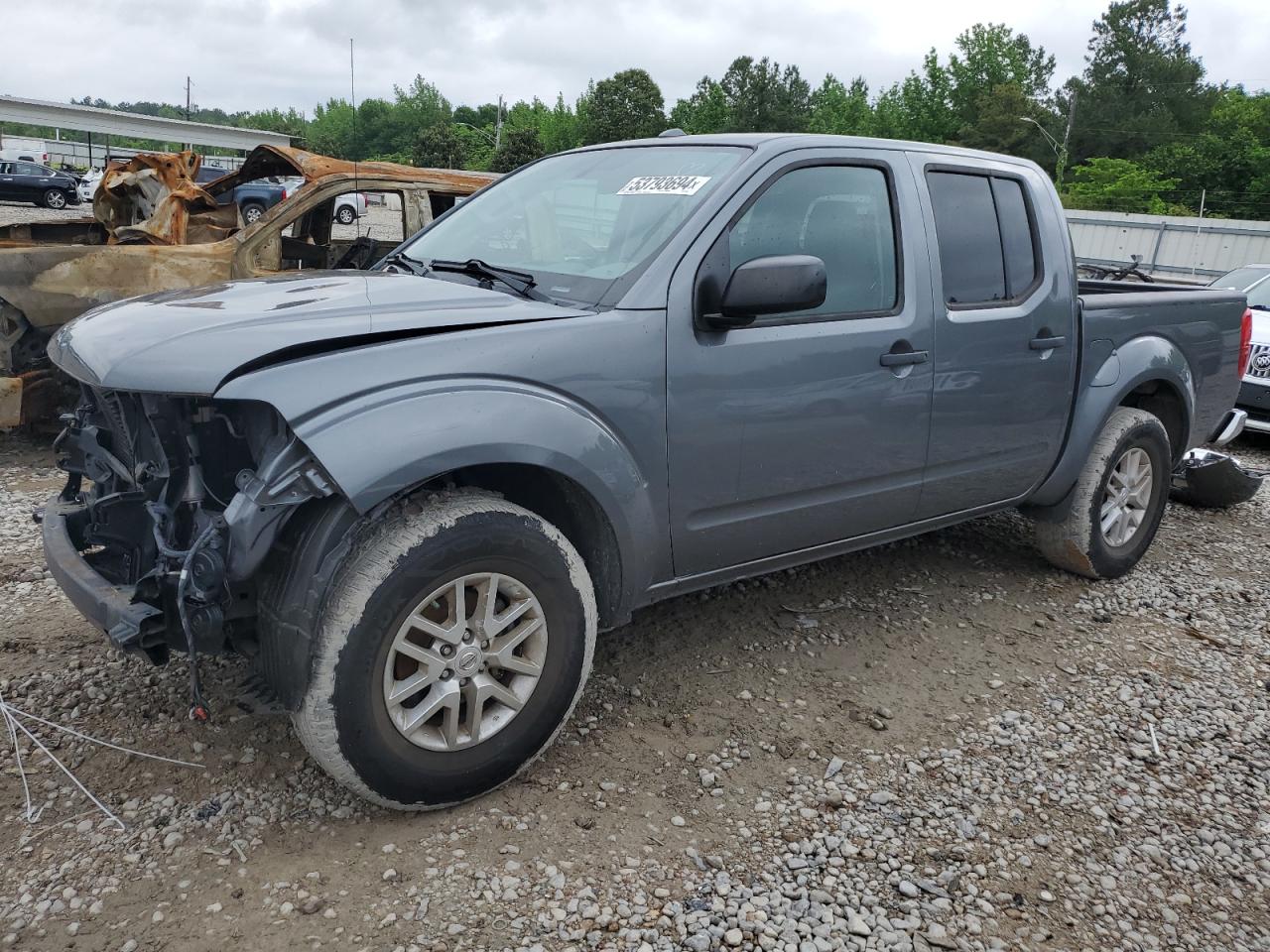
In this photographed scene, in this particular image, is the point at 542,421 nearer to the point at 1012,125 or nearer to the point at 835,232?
the point at 835,232

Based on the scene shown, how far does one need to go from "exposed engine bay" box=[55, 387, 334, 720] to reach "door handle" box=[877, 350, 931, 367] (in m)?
1.93

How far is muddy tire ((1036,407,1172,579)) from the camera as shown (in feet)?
14.2

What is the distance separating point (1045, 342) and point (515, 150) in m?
56.3

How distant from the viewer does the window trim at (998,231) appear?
11.8 ft

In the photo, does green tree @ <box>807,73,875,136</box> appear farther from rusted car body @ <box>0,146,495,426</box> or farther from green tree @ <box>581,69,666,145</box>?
rusted car body @ <box>0,146,495,426</box>

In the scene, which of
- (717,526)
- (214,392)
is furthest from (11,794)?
(717,526)

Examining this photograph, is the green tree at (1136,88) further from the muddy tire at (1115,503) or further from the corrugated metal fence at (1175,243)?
the muddy tire at (1115,503)

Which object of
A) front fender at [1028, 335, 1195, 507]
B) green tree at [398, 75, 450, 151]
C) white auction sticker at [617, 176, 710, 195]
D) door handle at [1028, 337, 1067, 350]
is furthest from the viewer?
green tree at [398, 75, 450, 151]

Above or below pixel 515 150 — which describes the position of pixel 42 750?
below

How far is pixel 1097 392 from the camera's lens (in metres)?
4.17

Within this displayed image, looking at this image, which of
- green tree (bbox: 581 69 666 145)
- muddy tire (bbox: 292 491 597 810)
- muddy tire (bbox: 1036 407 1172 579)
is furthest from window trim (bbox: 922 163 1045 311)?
green tree (bbox: 581 69 666 145)

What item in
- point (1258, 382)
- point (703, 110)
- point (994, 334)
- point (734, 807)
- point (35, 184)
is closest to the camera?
point (734, 807)

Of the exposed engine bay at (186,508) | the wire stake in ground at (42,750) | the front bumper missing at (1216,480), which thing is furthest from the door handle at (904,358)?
the front bumper missing at (1216,480)

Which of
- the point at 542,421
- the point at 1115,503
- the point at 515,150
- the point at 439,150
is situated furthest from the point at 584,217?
the point at 515,150
